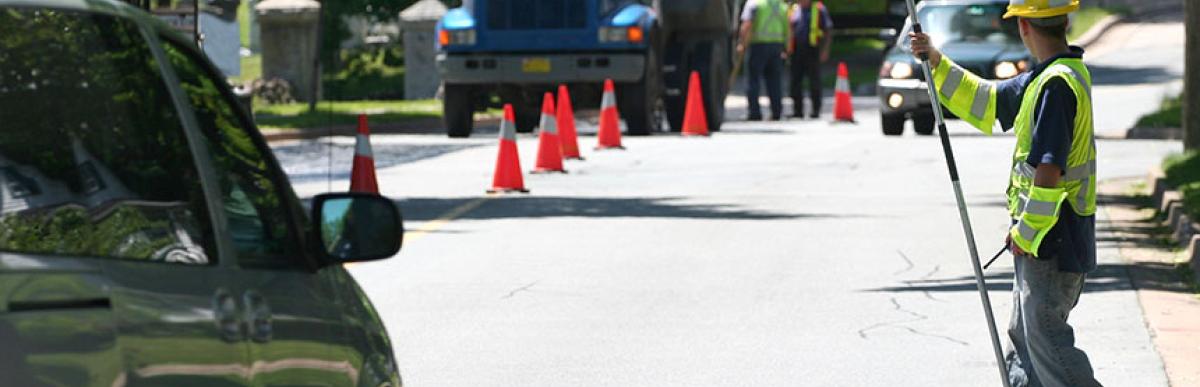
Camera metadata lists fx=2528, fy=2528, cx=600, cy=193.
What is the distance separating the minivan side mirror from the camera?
14.5 ft

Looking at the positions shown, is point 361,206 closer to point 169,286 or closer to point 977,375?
point 169,286

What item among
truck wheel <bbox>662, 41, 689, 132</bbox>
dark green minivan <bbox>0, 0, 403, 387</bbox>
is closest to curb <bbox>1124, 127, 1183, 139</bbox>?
truck wheel <bbox>662, 41, 689, 132</bbox>

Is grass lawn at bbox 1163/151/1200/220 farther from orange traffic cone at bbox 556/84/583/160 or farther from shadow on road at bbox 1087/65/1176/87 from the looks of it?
shadow on road at bbox 1087/65/1176/87

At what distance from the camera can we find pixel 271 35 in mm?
35625

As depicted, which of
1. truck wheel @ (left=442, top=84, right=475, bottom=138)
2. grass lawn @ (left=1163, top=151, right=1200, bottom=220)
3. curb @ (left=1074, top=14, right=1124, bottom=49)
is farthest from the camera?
curb @ (left=1074, top=14, right=1124, bottom=49)

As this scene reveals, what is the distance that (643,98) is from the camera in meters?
26.5

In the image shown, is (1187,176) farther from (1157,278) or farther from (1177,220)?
(1157,278)

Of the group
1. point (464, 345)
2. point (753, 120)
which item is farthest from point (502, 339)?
point (753, 120)

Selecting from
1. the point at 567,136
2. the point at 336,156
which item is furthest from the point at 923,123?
the point at 336,156

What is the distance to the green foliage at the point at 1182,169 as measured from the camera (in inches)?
643

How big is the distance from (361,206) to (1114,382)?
193 inches

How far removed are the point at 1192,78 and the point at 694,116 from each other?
971cm

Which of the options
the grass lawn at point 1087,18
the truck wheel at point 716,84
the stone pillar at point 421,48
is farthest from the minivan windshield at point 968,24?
the grass lawn at point 1087,18

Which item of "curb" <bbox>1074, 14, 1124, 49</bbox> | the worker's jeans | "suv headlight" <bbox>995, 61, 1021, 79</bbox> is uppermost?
the worker's jeans
